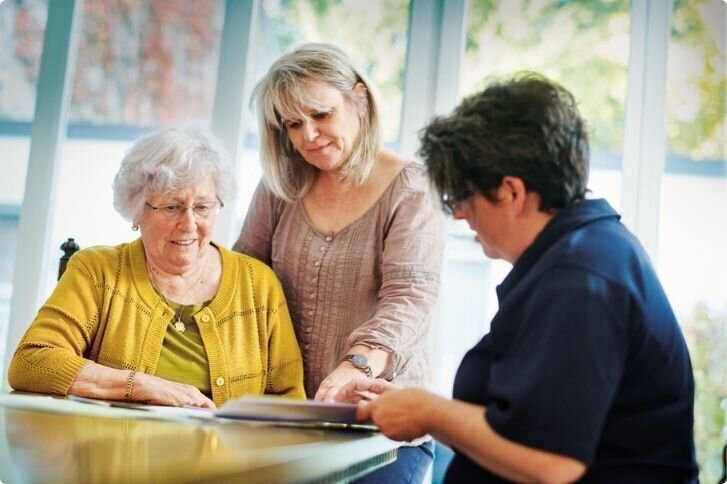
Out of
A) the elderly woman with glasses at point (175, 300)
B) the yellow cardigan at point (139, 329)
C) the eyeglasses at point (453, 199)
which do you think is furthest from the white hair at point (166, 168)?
the eyeglasses at point (453, 199)

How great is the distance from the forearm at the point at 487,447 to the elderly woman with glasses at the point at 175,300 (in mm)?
795

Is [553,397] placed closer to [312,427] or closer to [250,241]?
[312,427]

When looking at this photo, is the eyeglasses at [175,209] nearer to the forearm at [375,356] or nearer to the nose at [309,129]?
the nose at [309,129]

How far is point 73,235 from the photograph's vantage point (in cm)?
307

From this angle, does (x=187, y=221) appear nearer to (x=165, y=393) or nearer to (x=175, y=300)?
(x=175, y=300)

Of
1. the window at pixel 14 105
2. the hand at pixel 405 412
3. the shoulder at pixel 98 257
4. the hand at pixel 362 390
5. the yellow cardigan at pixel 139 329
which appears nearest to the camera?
the hand at pixel 405 412

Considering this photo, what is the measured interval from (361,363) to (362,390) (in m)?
0.25

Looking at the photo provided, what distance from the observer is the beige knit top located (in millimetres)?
1983

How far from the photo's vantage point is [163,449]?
1116 mm

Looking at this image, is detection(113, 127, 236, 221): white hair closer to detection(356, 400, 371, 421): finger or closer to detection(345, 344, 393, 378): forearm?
detection(345, 344, 393, 378): forearm

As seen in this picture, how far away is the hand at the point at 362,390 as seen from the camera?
1.54m

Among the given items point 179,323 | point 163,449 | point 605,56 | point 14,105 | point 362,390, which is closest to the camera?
point 163,449

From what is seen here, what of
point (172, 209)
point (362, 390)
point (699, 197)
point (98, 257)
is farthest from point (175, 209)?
point (699, 197)

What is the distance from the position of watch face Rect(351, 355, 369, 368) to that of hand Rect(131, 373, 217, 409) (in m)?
0.31
